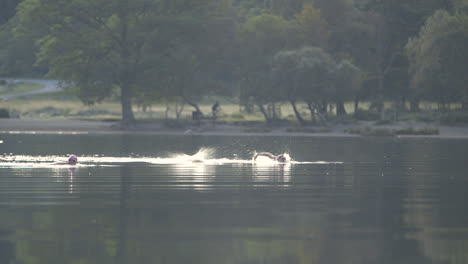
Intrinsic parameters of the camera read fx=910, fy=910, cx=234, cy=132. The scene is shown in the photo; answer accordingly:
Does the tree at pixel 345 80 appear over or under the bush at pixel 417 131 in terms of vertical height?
over

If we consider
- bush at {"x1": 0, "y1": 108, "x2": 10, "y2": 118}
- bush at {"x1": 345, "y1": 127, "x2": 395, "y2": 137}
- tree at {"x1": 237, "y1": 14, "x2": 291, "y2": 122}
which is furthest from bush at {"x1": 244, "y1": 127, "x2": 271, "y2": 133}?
bush at {"x1": 0, "y1": 108, "x2": 10, "y2": 118}

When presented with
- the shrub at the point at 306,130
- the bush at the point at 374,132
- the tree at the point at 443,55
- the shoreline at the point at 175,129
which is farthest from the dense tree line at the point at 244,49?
the bush at the point at 374,132

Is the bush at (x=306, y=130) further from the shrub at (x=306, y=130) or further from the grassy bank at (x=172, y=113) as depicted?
the grassy bank at (x=172, y=113)

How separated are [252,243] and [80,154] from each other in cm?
2650

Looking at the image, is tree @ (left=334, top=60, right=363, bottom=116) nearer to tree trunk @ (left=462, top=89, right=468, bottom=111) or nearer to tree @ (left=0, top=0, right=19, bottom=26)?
tree trunk @ (left=462, top=89, right=468, bottom=111)

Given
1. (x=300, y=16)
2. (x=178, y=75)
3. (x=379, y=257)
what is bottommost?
(x=379, y=257)

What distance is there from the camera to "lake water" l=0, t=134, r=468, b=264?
14.8 metres

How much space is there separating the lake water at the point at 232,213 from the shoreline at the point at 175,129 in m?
38.8

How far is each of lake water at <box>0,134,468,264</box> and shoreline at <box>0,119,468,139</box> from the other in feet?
127

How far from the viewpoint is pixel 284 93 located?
79.6 m

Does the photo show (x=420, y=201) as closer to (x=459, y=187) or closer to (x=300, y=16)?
(x=459, y=187)

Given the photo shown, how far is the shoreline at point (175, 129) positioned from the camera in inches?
2899

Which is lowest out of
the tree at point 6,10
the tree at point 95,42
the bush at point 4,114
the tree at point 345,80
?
the bush at point 4,114

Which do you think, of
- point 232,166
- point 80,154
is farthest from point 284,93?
point 232,166
